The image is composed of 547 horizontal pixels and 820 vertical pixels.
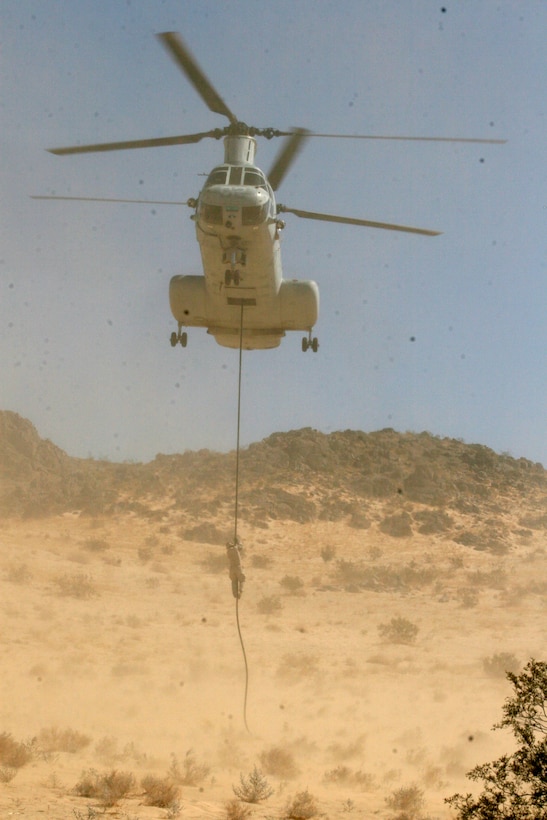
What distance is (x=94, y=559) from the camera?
30.1 meters

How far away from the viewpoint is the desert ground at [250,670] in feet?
44.5

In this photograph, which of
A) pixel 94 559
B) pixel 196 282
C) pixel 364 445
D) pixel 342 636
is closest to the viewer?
pixel 196 282

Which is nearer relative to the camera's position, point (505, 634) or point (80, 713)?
point (80, 713)

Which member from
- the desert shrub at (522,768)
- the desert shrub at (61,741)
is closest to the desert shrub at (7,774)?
the desert shrub at (61,741)

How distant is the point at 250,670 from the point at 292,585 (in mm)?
8795

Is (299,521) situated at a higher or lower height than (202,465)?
lower

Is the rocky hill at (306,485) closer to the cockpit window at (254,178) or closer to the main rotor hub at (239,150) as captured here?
the main rotor hub at (239,150)

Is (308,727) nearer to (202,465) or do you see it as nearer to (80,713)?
(80,713)

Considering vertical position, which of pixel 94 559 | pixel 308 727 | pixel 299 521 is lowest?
pixel 308 727

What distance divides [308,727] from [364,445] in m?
37.8

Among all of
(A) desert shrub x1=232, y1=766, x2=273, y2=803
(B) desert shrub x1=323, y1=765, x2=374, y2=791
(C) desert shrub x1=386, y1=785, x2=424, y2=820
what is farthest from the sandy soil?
(A) desert shrub x1=232, y1=766, x2=273, y2=803

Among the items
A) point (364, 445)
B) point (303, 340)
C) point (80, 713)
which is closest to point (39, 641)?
point (80, 713)

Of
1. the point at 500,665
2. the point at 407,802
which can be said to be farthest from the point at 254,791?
the point at 500,665

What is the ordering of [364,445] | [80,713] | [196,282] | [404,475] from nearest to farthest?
[196,282] < [80,713] < [404,475] < [364,445]
